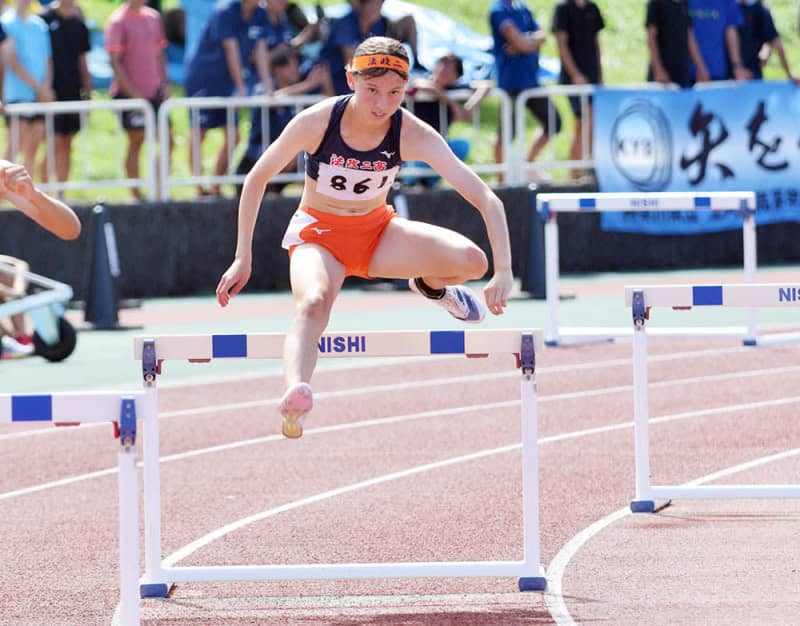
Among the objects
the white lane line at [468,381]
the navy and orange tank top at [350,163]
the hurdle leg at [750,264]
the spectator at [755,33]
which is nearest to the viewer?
the navy and orange tank top at [350,163]

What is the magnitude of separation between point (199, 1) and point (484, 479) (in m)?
16.5

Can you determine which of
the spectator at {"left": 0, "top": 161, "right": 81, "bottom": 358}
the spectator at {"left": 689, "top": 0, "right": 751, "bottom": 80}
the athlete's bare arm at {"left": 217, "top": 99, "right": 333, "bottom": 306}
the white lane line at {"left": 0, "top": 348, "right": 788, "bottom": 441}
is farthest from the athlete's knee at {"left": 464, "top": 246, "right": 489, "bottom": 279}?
the spectator at {"left": 689, "top": 0, "right": 751, "bottom": 80}

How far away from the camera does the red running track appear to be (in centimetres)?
705

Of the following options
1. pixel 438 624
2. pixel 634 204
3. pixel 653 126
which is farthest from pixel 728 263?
pixel 438 624

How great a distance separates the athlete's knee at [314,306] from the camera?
7152 mm

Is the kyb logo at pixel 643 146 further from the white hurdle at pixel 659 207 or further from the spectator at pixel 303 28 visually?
the white hurdle at pixel 659 207

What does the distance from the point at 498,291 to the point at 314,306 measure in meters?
0.71

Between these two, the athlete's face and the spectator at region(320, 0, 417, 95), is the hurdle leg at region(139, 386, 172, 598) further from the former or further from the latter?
the spectator at region(320, 0, 417, 95)

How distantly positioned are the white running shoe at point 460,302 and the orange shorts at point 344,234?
0.38 m

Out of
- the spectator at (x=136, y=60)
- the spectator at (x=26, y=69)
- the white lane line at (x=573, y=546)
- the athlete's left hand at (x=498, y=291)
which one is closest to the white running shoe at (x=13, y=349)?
the spectator at (x=26, y=69)

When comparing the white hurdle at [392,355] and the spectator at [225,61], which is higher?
the spectator at [225,61]

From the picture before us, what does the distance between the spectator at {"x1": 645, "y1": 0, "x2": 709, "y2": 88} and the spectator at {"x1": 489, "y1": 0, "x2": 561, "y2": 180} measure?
3.83 ft

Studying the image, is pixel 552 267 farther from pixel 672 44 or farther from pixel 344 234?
pixel 672 44

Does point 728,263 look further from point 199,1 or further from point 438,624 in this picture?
point 438,624
